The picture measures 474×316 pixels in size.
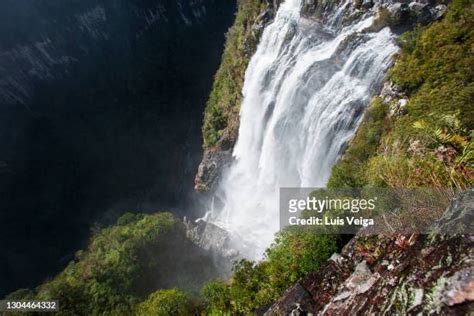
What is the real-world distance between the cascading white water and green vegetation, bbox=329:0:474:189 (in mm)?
1456

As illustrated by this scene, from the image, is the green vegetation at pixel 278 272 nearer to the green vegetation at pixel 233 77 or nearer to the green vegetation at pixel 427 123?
the green vegetation at pixel 427 123

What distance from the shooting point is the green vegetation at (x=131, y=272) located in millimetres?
16203

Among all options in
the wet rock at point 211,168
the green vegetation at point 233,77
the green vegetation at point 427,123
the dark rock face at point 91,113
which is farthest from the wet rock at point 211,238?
the green vegetation at point 427,123

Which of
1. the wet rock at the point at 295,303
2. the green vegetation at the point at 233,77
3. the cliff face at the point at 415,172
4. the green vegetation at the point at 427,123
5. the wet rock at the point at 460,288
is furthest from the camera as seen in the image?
the green vegetation at the point at 233,77

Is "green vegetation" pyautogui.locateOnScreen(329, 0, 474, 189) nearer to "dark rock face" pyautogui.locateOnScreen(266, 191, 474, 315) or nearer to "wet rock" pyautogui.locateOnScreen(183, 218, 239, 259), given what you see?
"dark rock face" pyautogui.locateOnScreen(266, 191, 474, 315)

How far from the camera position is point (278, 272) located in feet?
24.7

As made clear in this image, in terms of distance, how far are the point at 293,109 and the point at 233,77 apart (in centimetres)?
1083

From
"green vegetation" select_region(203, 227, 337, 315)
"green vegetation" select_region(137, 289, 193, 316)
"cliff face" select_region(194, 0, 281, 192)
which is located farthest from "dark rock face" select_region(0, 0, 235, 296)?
"green vegetation" select_region(203, 227, 337, 315)

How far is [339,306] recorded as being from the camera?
4.67 m

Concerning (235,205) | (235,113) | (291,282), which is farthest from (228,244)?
(291,282)

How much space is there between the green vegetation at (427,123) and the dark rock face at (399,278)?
1038 mm

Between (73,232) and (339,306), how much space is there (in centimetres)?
3251

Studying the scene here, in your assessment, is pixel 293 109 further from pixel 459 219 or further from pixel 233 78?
pixel 459 219

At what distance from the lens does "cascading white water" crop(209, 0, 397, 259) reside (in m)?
13.8
